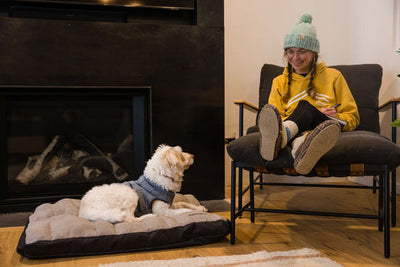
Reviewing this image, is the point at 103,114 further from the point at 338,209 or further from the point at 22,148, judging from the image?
the point at 338,209

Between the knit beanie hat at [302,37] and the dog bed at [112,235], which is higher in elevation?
the knit beanie hat at [302,37]

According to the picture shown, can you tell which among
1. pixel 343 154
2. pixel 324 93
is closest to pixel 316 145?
pixel 343 154

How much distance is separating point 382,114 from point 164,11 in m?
1.89

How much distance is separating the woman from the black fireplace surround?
0.63 meters

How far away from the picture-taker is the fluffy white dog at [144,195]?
202cm

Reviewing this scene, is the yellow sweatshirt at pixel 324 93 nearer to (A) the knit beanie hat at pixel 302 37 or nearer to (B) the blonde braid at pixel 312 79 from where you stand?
(B) the blonde braid at pixel 312 79

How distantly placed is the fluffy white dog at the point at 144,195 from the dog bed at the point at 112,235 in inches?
2.5

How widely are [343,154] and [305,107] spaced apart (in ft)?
1.15

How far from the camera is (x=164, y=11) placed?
9.78ft

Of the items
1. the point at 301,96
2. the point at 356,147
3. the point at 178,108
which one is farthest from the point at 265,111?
the point at 178,108

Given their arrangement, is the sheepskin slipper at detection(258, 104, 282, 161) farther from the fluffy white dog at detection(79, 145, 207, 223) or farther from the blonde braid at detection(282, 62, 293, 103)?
the blonde braid at detection(282, 62, 293, 103)

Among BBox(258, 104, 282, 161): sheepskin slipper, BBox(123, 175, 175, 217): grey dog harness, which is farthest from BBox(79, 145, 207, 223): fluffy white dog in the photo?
BBox(258, 104, 282, 161): sheepskin slipper

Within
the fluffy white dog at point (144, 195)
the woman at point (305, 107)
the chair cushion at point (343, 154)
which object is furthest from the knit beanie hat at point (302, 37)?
the fluffy white dog at point (144, 195)

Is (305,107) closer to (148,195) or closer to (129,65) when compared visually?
(148,195)
